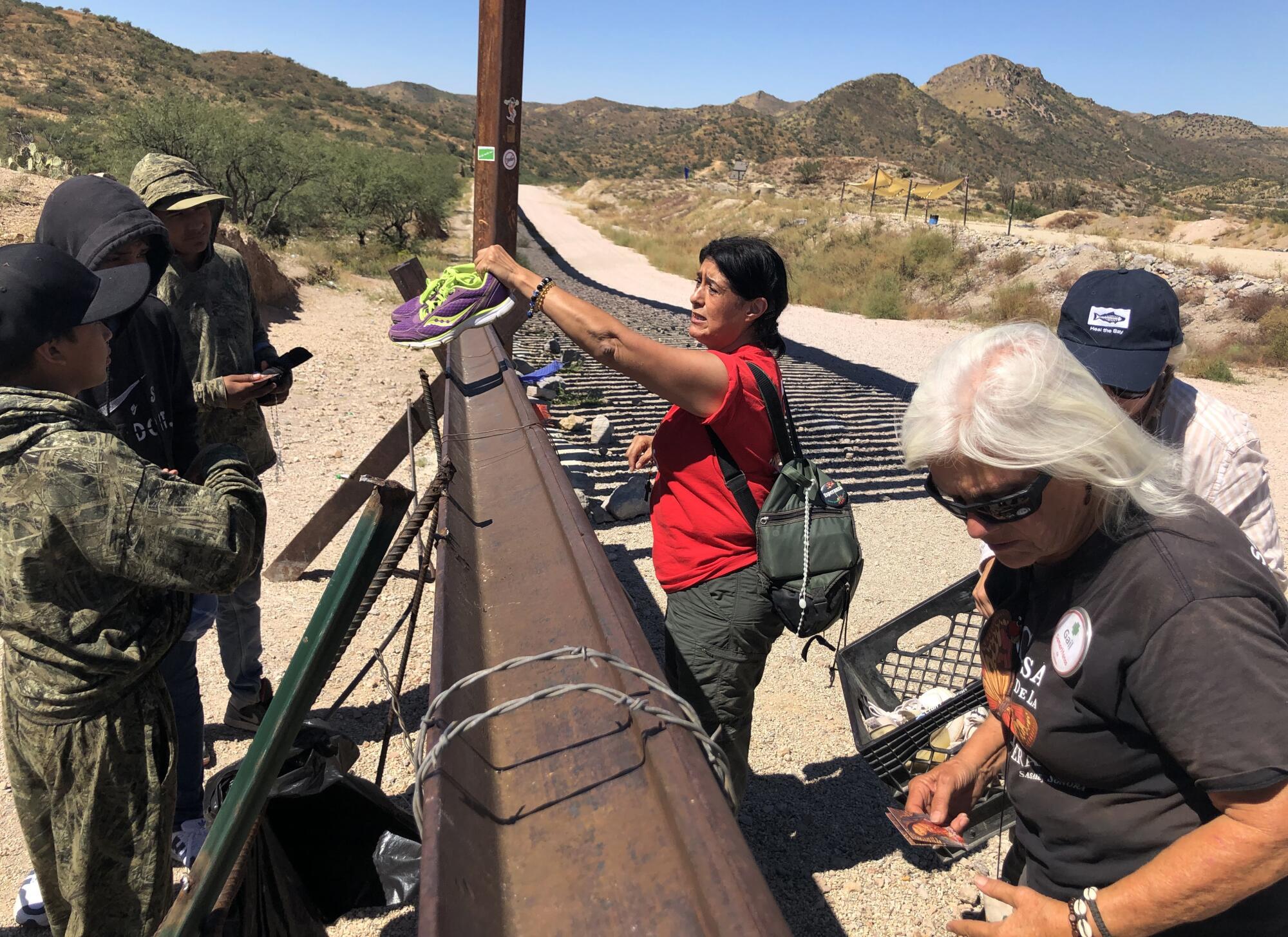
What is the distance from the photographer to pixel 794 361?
11.9 metres

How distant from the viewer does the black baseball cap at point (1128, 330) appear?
2.08m

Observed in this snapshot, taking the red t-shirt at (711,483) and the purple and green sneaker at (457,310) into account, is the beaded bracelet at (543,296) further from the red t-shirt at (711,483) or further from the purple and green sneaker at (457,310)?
the red t-shirt at (711,483)

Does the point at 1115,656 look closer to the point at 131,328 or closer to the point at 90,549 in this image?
the point at 90,549

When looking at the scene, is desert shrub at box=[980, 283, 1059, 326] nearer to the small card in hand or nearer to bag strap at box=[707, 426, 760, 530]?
bag strap at box=[707, 426, 760, 530]

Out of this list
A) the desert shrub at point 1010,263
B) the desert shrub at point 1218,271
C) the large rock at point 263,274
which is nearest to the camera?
the large rock at point 263,274

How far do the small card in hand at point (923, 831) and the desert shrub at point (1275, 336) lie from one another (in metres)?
16.4

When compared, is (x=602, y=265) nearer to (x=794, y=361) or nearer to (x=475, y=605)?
(x=794, y=361)

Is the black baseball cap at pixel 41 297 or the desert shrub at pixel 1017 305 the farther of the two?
the desert shrub at pixel 1017 305

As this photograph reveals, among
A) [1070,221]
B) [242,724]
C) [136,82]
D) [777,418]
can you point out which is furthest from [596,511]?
[136,82]

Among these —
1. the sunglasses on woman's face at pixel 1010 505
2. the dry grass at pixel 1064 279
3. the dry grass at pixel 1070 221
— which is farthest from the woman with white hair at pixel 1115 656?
the dry grass at pixel 1070 221

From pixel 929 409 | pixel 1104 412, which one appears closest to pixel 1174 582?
pixel 1104 412

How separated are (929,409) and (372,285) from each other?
56.7 ft

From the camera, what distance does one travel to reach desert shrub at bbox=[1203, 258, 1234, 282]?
17734 mm

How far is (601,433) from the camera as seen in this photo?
6953mm
